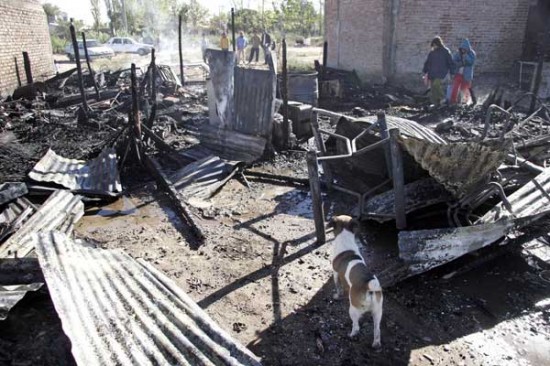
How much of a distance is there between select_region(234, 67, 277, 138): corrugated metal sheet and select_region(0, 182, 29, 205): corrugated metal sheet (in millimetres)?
3812

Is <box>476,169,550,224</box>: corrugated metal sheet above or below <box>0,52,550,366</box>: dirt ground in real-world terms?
above

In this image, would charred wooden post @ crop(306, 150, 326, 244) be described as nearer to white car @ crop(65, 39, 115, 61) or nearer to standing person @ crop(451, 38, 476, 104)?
→ standing person @ crop(451, 38, 476, 104)

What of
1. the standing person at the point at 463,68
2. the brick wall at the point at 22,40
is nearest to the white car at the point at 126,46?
the brick wall at the point at 22,40

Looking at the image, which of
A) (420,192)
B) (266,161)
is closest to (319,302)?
(420,192)

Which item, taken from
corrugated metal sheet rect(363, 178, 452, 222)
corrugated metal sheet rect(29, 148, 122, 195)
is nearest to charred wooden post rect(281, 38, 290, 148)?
corrugated metal sheet rect(29, 148, 122, 195)

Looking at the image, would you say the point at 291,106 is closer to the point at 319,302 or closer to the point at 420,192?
the point at 420,192

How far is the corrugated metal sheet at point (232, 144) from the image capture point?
7.47 metres

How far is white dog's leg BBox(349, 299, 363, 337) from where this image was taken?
3.06 meters

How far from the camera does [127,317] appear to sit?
290 centimetres

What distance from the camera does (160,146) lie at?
24.8ft

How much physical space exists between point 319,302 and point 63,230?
123 inches

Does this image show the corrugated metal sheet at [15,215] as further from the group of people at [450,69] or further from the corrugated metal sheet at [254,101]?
the group of people at [450,69]

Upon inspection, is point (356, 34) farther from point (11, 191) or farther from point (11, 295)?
point (11, 295)

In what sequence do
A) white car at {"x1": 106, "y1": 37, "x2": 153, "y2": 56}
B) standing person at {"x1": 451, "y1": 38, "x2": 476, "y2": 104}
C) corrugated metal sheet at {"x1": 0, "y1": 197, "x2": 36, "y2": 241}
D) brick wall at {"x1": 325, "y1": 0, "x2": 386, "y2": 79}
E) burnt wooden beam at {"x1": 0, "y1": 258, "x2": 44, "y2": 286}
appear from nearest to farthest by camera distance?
burnt wooden beam at {"x1": 0, "y1": 258, "x2": 44, "y2": 286}
corrugated metal sheet at {"x1": 0, "y1": 197, "x2": 36, "y2": 241}
standing person at {"x1": 451, "y1": 38, "x2": 476, "y2": 104}
brick wall at {"x1": 325, "y1": 0, "x2": 386, "y2": 79}
white car at {"x1": 106, "y1": 37, "x2": 153, "y2": 56}
